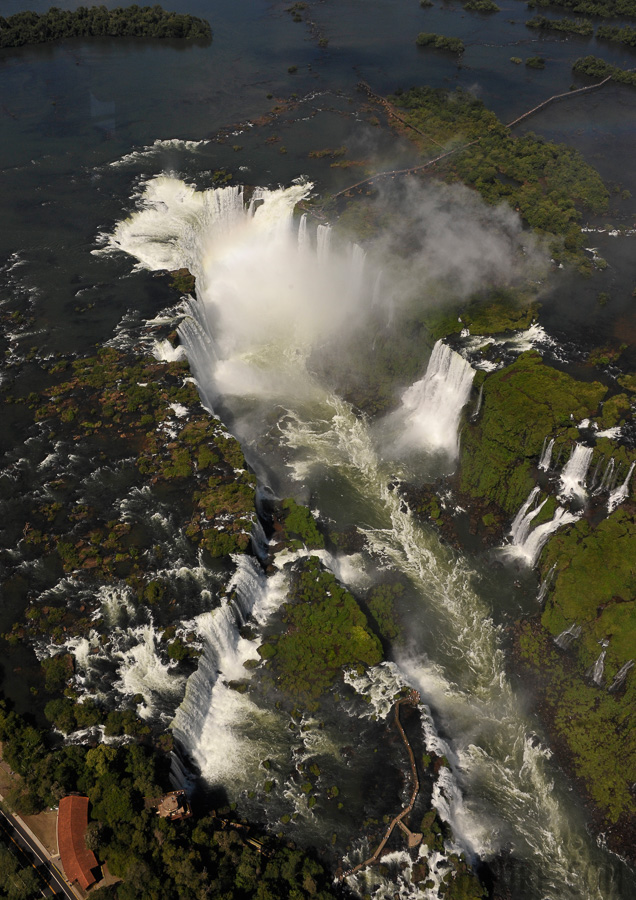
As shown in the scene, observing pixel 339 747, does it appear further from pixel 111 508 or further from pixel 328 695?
pixel 111 508

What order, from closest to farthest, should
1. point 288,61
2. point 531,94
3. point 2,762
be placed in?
point 2,762 < point 531,94 < point 288,61

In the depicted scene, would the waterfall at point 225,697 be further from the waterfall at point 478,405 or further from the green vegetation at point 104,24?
the green vegetation at point 104,24

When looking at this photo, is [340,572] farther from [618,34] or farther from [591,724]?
[618,34]

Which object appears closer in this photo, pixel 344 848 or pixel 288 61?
pixel 344 848

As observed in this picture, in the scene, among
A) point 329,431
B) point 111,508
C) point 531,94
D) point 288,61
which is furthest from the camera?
point 288,61

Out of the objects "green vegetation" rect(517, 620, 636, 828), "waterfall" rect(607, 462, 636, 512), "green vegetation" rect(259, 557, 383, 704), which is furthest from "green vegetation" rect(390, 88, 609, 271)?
"green vegetation" rect(259, 557, 383, 704)

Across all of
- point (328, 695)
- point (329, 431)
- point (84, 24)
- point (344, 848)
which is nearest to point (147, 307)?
point (329, 431)

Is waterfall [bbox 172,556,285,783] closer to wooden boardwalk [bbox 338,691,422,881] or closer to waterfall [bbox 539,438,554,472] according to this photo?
wooden boardwalk [bbox 338,691,422,881]
